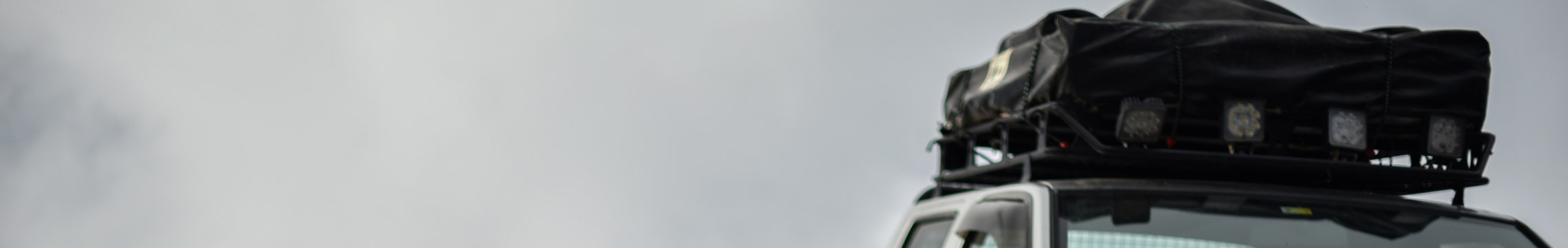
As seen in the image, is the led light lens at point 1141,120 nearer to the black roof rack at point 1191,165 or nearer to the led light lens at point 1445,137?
the black roof rack at point 1191,165

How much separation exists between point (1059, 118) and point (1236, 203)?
2.66 ft

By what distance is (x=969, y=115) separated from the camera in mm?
4832

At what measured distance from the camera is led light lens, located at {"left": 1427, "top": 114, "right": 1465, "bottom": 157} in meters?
4.00

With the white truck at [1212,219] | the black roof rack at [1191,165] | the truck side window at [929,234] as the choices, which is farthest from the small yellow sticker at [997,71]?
the white truck at [1212,219]

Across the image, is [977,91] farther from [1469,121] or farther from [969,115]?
[1469,121]

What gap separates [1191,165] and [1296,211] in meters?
0.41

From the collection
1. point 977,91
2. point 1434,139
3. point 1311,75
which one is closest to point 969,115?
point 977,91

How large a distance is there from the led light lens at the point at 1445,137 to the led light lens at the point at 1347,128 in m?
0.21

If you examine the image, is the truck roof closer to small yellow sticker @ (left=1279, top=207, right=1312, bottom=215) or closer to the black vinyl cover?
small yellow sticker @ (left=1279, top=207, right=1312, bottom=215)

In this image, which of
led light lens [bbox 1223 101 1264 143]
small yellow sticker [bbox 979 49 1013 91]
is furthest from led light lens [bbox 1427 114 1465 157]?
small yellow sticker [bbox 979 49 1013 91]

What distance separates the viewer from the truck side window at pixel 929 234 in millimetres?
4258

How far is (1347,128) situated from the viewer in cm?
397

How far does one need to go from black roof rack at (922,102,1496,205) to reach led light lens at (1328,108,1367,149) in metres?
0.07

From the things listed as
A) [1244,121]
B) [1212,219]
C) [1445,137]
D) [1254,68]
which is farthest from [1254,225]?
[1445,137]
